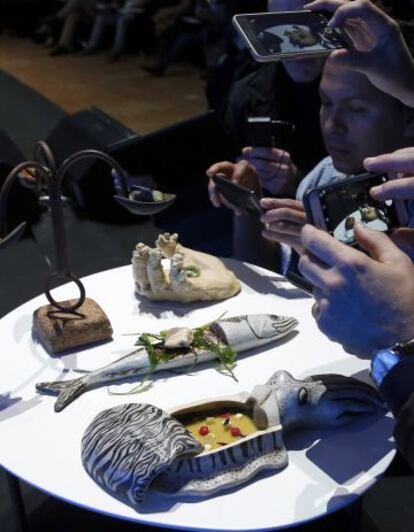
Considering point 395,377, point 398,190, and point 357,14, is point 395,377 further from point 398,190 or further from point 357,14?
point 357,14

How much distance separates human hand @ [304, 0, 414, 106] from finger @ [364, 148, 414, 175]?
1.42 feet

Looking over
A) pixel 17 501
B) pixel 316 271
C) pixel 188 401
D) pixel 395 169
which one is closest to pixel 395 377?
pixel 316 271

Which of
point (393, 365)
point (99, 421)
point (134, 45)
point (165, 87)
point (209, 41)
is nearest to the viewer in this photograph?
point (393, 365)

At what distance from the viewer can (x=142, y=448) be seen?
3.42ft

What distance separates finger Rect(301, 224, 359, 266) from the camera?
1001mm

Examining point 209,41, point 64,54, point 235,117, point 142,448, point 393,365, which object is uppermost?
point 393,365

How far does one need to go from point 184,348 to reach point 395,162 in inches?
19.9

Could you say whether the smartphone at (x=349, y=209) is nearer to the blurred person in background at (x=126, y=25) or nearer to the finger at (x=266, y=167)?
the finger at (x=266, y=167)

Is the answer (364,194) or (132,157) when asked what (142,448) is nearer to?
(364,194)

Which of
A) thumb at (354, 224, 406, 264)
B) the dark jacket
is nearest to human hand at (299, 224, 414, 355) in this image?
thumb at (354, 224, 406, 264)

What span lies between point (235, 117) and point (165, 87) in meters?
3.02

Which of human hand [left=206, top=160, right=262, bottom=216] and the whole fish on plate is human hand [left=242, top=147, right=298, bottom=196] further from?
the whole fish on plate

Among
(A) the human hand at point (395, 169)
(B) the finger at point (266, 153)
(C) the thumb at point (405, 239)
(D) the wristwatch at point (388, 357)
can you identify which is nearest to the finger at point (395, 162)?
(A) the human hand at point (395, 169)

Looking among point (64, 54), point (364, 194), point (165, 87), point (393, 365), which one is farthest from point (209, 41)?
point (393, 365)
